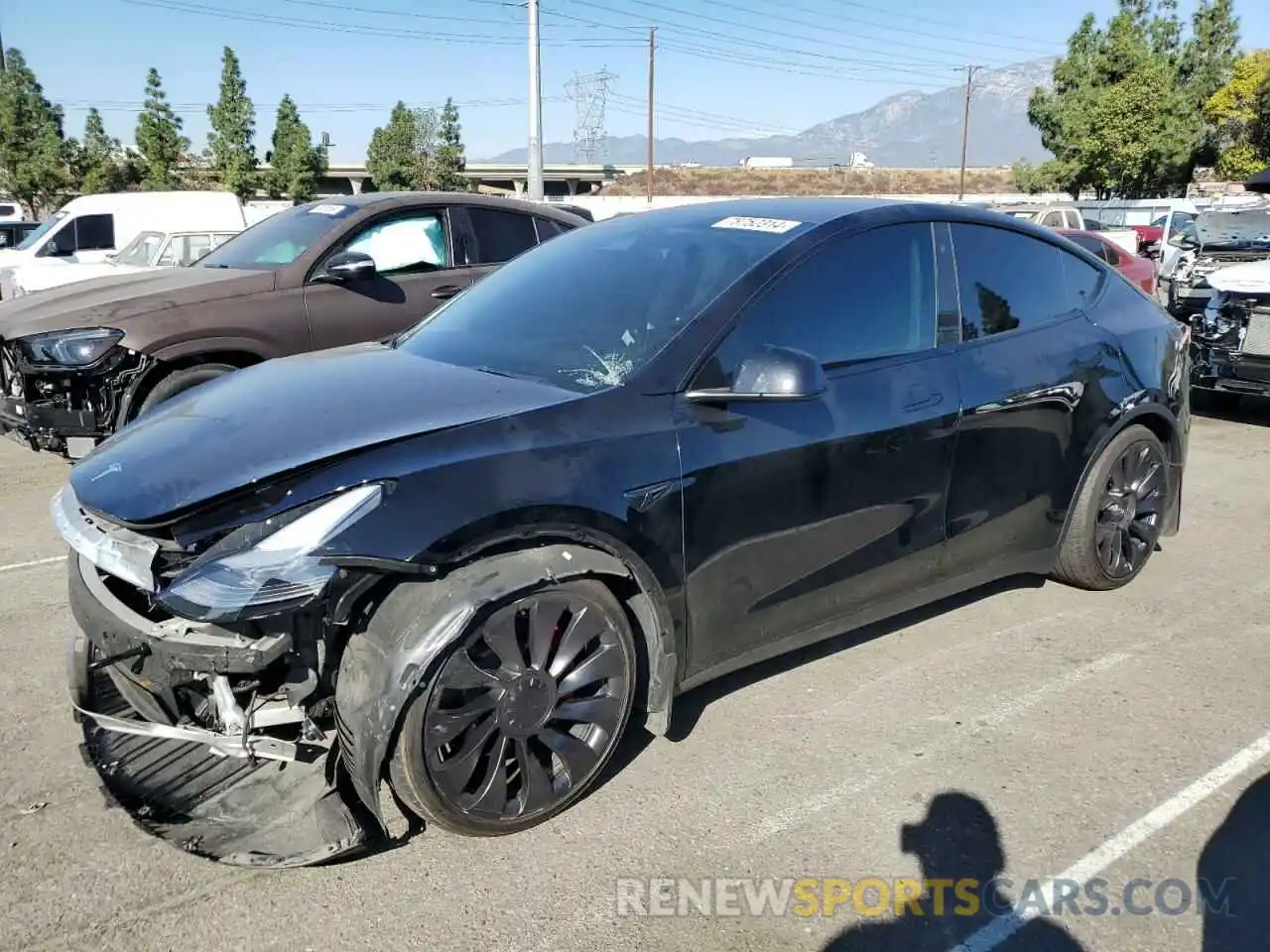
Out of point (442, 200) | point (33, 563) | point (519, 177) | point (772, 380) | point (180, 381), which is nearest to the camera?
point (772, 380)

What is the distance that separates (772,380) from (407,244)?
4794mm

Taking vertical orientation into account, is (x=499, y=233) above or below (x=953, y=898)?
above

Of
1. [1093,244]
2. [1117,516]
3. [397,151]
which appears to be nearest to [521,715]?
[1117,516]

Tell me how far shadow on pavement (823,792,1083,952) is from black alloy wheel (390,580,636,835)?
Answer: 0.83 m

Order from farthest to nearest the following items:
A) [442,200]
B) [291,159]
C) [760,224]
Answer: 1. [291,159]
2. [442,200]
3. [760,224]

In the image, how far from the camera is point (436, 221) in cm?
716

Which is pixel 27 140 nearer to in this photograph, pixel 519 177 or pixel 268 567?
pixel 268 567

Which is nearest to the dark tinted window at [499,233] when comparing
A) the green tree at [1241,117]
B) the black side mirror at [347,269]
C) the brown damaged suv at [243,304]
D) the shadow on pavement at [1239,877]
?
the brown damaged suv at [243,304]

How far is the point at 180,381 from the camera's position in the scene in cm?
597

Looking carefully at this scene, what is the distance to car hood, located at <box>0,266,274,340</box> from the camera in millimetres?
5852

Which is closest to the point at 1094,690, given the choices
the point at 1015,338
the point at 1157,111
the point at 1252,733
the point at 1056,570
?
the point at 1252,733

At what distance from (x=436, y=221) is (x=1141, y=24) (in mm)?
47629

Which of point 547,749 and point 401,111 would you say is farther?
point 401,111

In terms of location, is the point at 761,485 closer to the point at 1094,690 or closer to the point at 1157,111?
the point at 1094,690
